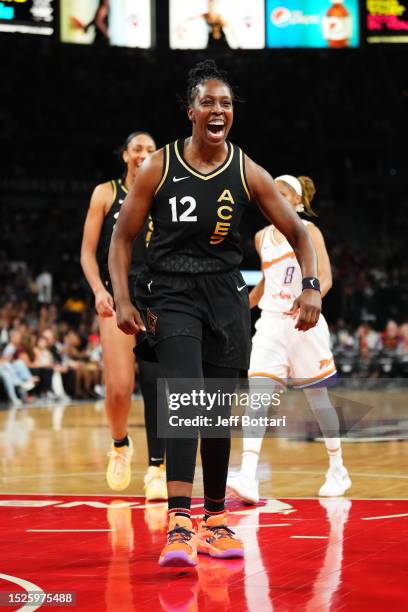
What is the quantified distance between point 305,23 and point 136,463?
9.19 metres

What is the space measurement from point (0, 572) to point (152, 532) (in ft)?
3.39

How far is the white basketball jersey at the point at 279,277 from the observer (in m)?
6.21

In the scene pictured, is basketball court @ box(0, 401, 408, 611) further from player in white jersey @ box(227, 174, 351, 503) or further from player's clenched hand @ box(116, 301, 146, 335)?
player's clenched hand @ box(116, 301, 146, 335)

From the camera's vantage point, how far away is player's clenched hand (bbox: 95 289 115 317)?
570cm

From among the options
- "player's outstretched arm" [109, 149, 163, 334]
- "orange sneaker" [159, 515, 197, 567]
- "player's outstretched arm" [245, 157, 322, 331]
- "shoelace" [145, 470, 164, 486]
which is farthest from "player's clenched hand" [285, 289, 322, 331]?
"shoelace" [145, 470, 164, 486]

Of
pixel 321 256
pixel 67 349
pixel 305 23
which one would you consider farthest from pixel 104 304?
pixel 67 349

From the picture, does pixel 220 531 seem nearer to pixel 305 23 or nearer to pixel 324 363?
pixel 324 363

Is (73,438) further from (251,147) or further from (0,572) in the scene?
(251,147)

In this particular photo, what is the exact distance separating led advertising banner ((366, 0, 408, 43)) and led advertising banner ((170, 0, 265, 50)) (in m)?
1.59

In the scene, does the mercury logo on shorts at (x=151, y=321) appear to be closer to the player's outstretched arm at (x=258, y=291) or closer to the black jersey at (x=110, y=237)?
the black jersey at (x=110, y=237)

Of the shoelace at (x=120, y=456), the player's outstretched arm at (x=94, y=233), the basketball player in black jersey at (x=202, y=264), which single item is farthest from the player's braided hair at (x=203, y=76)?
the shoelace at (x=120, y=456)

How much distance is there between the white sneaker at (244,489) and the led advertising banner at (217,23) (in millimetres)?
10449

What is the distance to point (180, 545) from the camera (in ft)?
13.2

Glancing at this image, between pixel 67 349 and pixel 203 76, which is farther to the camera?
pixel 67 349
